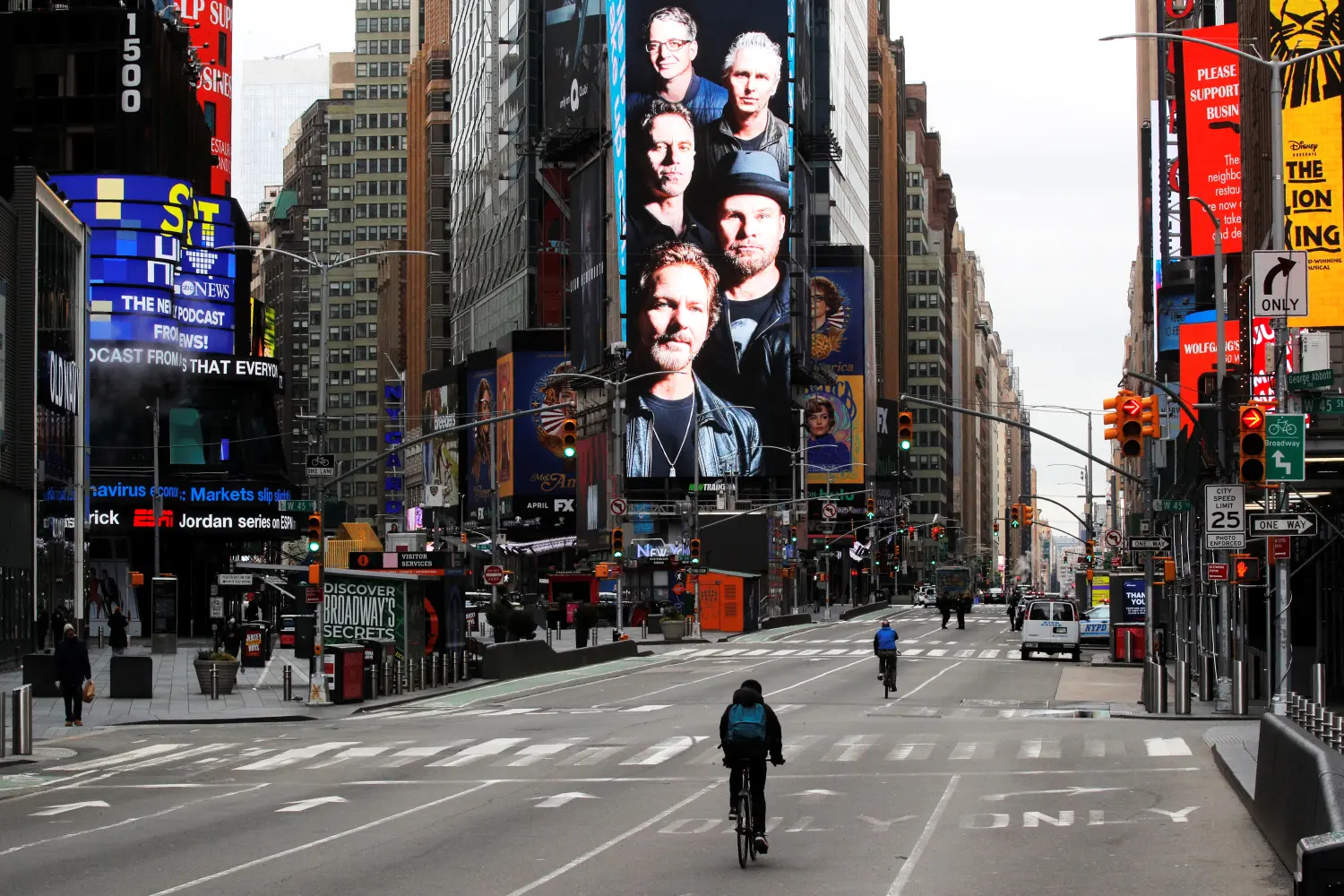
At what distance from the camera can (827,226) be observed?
520 feet

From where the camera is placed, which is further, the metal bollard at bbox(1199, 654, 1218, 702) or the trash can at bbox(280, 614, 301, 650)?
the trash can at bbox(280, 614, 301, 650)

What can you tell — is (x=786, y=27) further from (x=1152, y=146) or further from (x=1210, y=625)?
(x=1210, y=625)

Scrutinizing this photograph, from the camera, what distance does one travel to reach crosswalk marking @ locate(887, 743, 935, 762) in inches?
1042

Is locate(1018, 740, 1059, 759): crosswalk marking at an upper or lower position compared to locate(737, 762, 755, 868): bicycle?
lower

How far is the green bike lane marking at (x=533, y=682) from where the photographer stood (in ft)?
129

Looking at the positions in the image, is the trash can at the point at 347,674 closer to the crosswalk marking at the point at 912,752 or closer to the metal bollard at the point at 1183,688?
the crosswalk marking at the point at 912,752

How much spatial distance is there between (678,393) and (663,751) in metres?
98.6

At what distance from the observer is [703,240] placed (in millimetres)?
126438

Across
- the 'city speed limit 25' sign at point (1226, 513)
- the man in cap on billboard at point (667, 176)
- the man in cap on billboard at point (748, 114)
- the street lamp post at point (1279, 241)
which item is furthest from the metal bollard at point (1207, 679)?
the man in cap on billboard at point (748, 114)

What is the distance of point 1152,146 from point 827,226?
2193 inches

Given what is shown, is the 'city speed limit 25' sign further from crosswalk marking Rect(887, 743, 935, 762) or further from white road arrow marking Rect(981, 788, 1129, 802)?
white road arrow marking Rect(981, 788, 1129, 802)

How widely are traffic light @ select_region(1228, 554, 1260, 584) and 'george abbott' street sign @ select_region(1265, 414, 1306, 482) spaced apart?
16.5ft

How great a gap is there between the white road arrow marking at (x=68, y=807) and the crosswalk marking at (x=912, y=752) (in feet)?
35.8

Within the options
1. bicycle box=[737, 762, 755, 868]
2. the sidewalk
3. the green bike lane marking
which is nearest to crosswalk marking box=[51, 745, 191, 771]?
the sidewalk
